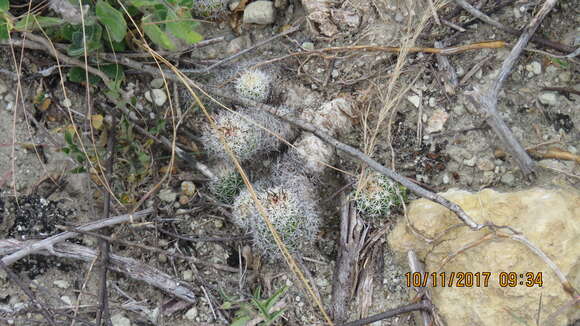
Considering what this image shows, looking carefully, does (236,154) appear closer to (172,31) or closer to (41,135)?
(172,31)

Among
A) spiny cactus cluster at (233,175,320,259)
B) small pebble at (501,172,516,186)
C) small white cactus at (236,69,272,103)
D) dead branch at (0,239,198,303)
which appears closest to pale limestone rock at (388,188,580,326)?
small pebble at (501,172,516,186)

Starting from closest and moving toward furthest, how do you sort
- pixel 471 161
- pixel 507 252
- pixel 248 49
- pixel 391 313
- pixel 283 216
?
1. pixel 507 252
2. pixel 391 313
3. pixel 283 216
4. pixel 471 161
5. pixel 248 49

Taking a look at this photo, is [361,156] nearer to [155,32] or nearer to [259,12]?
[259,12]

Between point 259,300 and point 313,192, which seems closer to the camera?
point 259,300

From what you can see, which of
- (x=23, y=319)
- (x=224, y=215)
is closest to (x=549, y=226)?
(x=224, y=215)

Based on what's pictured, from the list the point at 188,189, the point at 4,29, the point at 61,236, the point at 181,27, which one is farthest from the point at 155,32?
the point at 61,236
